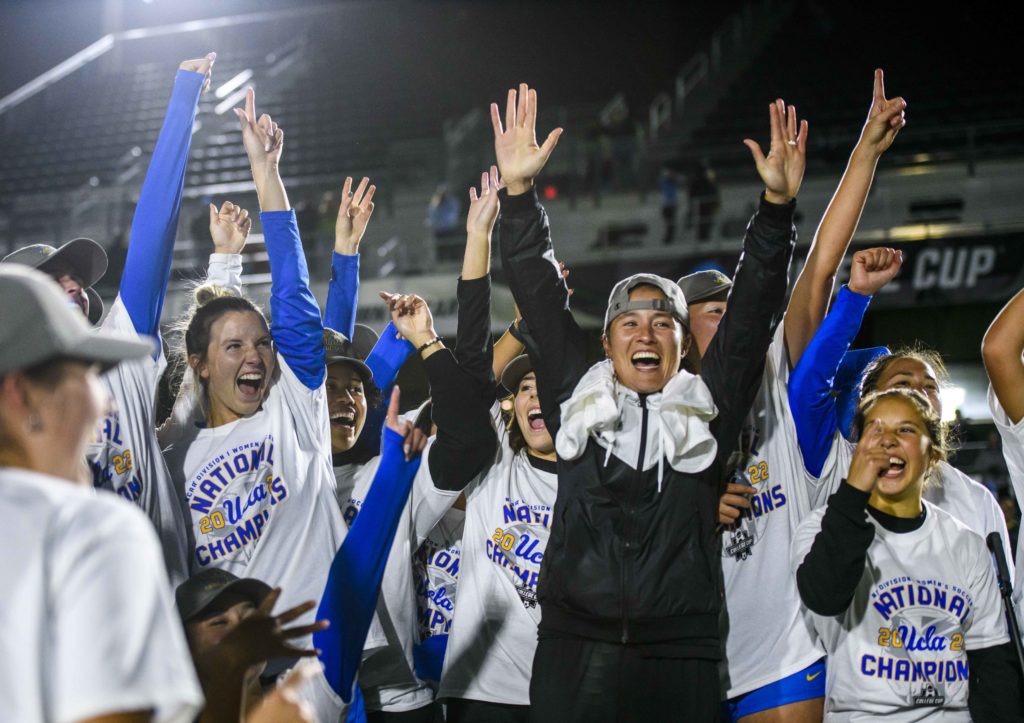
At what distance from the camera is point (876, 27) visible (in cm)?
1639

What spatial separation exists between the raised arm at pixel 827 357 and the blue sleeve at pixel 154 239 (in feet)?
6.20

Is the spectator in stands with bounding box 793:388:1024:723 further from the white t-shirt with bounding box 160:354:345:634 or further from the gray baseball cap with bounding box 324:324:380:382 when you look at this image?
the gray baseball cap with bounding box 324:324:380:382

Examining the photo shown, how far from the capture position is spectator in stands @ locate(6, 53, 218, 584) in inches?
118

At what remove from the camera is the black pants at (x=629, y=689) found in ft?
8.66

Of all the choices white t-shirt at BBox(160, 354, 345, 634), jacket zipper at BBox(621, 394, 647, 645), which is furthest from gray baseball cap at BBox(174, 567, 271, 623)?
jacket zipper at BBox(621, 394, 647, 645)

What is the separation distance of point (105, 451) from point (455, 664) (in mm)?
1219

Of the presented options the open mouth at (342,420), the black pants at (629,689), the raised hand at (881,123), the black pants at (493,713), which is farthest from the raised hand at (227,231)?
the raised hand at (881,123)

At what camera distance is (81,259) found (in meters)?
3.32

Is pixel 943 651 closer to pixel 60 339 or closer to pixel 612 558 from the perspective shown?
pixel 612 558

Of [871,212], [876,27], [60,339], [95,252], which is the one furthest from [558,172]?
[60,339]

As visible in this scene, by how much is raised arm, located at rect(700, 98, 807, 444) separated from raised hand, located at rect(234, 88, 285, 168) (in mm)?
1521

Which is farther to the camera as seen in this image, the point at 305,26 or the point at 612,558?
the point at 305,26

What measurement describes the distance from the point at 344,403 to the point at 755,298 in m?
1.54

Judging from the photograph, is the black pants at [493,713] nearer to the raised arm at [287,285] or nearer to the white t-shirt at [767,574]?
the white t-shirt at [767,574]
